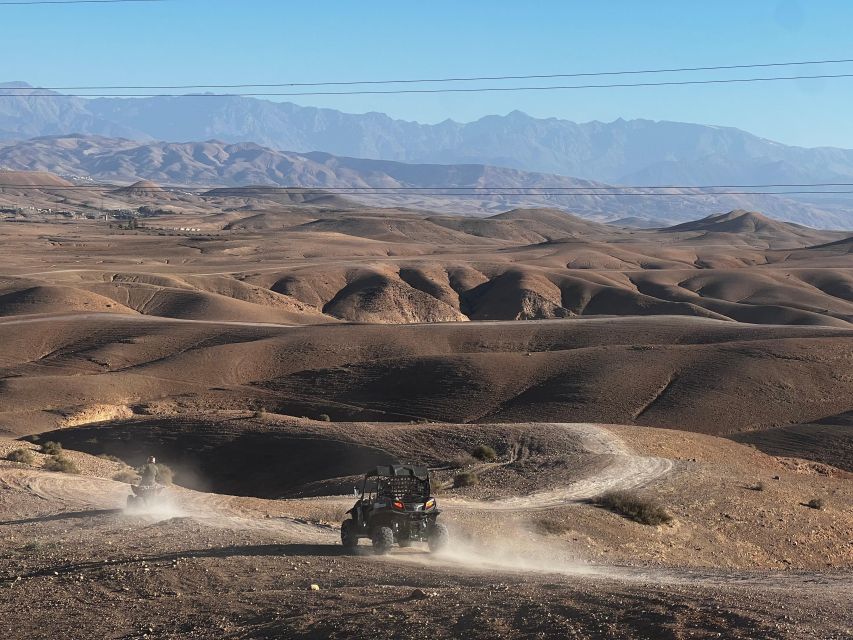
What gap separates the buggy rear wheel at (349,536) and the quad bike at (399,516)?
20 mm

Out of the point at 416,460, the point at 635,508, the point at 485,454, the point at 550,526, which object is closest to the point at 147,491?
the point at 550,526

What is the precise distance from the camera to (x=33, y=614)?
52.0 feet

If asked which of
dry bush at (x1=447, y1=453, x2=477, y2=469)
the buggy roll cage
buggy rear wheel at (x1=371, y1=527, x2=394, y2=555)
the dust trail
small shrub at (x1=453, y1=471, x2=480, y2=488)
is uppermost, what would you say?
→ the buggy roll cage

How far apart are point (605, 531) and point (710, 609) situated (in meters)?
11.4

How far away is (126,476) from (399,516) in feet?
57.9

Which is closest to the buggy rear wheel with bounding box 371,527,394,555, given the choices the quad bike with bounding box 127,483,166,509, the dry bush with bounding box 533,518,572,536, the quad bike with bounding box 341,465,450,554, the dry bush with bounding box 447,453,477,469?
the quad bike with bounding box 341,465,450,554

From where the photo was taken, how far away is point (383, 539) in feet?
64.7

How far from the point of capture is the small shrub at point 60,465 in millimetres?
33031

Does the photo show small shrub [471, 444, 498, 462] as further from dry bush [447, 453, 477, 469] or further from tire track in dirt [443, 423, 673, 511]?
tire track in dirt [443, 423, 673, 511]

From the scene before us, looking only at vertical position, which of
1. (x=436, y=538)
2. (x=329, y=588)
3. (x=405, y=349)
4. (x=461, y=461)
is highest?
(x=329, y=588)

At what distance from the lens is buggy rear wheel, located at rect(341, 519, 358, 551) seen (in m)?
20.4

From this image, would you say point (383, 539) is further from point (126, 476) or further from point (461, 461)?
point (126, 476)

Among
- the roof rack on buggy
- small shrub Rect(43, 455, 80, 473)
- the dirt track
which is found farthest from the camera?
small shrub Rect(43, 455, 80, 473)

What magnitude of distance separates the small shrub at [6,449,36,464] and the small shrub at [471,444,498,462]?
1514 centimetres
